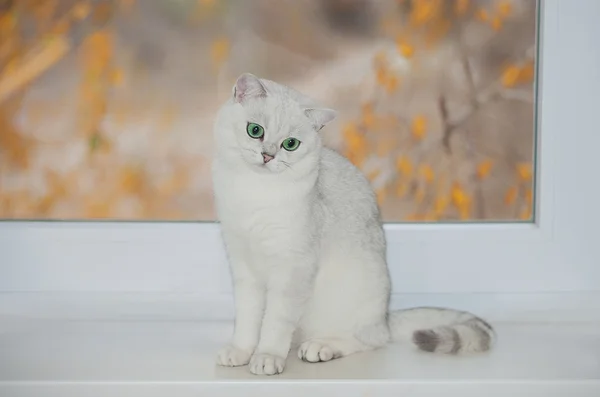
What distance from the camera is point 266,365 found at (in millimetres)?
1170

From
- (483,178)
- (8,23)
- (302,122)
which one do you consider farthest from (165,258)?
(483,178)

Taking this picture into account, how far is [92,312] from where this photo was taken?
154cm

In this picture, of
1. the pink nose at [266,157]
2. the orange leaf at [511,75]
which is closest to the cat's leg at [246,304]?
the pink nose at [266,157]

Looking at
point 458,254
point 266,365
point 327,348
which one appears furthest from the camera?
point 458,254

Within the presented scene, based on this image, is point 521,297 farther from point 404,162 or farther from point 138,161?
point 138,161

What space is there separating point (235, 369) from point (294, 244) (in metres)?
0.25

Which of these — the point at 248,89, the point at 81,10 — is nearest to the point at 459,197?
the point at 248,89

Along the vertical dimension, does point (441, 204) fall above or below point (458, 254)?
above

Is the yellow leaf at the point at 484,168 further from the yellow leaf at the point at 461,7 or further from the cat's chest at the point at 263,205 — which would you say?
the cat's chest at the point at 263,205

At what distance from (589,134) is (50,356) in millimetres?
1235

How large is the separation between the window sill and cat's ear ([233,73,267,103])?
1.58 feet

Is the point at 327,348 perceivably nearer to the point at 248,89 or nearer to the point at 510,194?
the point at 248,89

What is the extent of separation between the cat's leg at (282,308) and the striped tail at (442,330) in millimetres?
268

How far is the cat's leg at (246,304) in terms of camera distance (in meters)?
1.27
